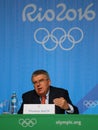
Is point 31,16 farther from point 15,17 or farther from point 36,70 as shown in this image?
point 36,70

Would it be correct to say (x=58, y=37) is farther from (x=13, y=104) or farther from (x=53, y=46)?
(x=13, y=104)

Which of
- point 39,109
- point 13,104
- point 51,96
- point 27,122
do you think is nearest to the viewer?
point 27,122

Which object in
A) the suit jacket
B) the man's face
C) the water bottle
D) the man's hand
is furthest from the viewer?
the water bottle

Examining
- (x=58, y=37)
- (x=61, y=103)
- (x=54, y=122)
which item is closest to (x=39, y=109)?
(x=54, y=122)

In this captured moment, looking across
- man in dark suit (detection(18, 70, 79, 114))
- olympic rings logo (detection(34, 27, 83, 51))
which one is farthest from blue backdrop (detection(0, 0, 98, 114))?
man in dark suit (detection(18, 70, 79, 114))

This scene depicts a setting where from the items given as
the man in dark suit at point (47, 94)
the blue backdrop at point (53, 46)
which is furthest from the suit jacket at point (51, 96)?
the blue backdrop at point (53, 46)

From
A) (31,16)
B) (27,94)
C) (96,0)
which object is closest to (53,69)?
(27,94)

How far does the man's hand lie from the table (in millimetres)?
1202

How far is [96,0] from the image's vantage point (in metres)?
4.18

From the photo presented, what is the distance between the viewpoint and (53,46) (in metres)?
4.18

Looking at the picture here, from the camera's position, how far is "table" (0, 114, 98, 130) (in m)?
2.39

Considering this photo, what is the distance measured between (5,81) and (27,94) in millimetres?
381

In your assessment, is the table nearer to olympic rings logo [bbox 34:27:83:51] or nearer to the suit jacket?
the suit jacket

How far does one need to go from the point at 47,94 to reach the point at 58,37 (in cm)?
82
